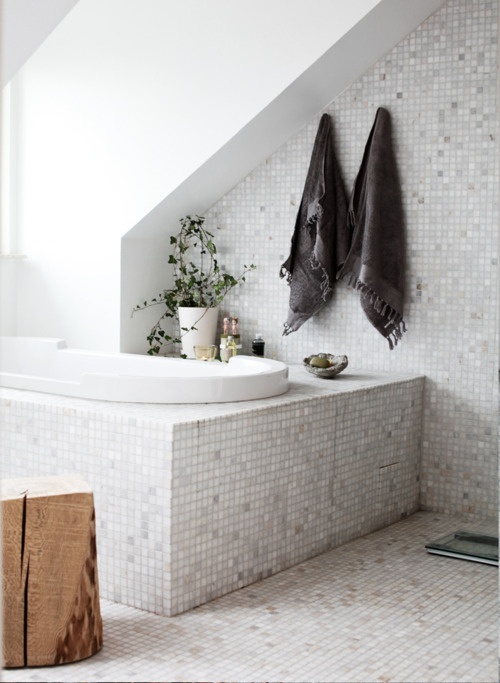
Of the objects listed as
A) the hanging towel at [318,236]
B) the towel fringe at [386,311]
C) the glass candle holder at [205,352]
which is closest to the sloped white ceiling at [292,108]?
the hanging towel at [318,236]

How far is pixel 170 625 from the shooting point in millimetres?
2803

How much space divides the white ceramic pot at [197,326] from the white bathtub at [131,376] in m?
0.37

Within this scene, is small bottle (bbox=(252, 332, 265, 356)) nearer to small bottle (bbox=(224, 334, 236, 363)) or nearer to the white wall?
small bottle (bbox=(224, 334, 236, 363))

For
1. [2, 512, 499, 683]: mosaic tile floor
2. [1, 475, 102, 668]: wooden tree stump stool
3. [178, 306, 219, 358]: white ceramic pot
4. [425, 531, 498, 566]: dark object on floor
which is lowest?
[2, 512, 499, 683]: mosaic tile floor

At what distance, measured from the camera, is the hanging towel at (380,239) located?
405 centimetres

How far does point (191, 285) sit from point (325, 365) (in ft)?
3.23

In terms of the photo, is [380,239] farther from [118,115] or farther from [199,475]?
[199,475]

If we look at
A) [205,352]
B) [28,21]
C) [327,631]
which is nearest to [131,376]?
[327,631]

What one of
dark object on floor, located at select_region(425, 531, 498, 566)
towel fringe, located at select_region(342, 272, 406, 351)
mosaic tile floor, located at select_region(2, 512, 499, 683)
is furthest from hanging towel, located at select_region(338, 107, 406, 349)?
mosaic tile floor, located at select_region(2, 512, 499, 683)

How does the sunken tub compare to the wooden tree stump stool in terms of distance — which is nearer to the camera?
the wooden tree stump stool

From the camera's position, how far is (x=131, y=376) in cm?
317

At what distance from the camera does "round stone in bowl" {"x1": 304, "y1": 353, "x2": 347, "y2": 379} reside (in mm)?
3904

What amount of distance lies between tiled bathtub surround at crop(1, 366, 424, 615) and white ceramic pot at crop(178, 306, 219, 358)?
39.6 inches

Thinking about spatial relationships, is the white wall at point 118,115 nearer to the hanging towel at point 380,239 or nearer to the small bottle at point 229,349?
→ the hanging towel at point 380,239
